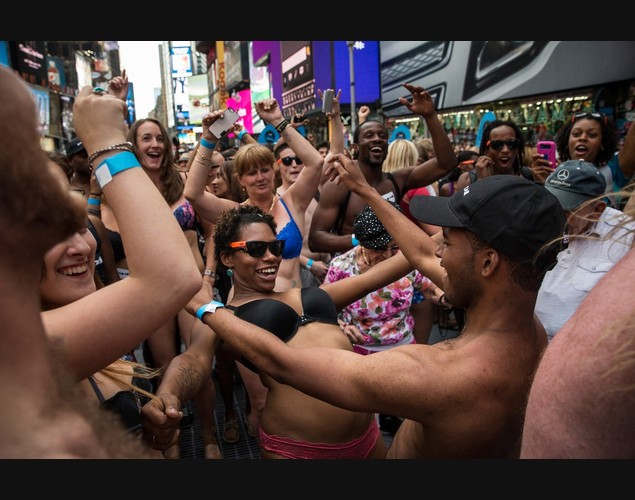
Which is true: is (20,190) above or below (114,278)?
above

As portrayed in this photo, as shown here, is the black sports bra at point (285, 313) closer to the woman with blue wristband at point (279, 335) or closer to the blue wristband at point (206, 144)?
the woman with blue wristband at point (279, 335)

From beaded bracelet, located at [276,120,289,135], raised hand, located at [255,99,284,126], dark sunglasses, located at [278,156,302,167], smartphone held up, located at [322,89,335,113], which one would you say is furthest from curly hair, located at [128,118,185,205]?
smartphone held up, located at [322,89,335,113]

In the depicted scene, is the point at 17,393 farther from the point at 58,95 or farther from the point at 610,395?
the point at 58,95

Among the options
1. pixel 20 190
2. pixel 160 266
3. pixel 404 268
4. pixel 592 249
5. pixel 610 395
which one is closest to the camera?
pixel 20 190

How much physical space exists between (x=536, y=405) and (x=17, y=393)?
35.2 inches

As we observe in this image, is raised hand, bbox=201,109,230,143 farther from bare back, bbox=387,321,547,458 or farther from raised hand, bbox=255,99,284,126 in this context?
bare back, bbox=387,321,547,458

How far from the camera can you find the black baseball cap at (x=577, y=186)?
299cm

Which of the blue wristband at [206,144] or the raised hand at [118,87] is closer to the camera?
the raised hand at [118,87]

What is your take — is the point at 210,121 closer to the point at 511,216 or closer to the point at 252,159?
the point at 252,159

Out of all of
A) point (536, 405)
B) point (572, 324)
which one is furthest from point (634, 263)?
point (536, 405)

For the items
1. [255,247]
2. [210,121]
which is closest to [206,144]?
[210,121]

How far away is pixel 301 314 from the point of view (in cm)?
266

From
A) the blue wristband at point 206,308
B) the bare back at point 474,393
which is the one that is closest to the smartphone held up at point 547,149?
the bare back at point 474,393

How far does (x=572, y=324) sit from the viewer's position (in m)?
0.96
